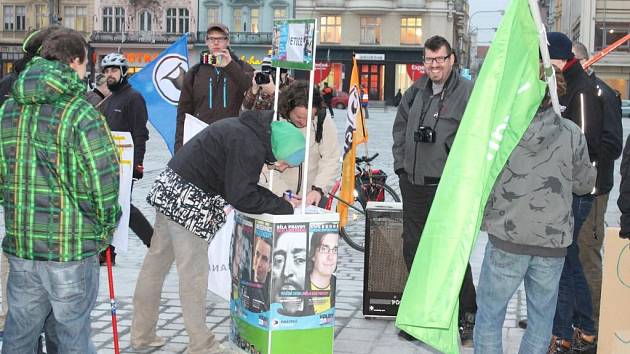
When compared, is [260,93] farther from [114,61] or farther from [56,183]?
[56,183]

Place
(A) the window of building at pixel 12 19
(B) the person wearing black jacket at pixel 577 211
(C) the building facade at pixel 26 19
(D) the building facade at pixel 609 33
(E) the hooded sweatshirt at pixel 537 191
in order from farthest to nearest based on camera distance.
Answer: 1. (A) the window of building at pixel 12 19
2. (C) the building facade at pixel 26 19
3. (D) the building facade at pixel 609 33
4. (B) the person wearing black jacket at pixel 577 211
5. (E) the hooded sweatshirt at pixel 537 191

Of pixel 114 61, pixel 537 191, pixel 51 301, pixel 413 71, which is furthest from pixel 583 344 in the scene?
pixel 413 71

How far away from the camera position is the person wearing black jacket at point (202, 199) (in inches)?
206

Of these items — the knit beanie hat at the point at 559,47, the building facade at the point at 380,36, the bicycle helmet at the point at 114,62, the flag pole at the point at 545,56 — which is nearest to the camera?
the flag pole at the point at 545,56

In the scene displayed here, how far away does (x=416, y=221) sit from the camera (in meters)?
6.37

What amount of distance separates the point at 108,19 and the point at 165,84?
2599 inches

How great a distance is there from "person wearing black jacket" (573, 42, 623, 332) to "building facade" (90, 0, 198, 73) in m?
66.1

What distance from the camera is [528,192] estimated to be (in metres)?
4.58

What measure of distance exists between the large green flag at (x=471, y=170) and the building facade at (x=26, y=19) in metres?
70.4

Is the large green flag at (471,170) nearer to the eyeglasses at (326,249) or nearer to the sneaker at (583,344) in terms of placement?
the eyeglasses at (326,249)

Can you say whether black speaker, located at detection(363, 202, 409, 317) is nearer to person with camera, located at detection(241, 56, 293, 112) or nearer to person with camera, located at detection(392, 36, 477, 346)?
person with camera, located at detection(392, 36, 477, 346)

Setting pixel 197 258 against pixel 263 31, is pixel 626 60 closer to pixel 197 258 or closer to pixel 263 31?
pixel 263 31

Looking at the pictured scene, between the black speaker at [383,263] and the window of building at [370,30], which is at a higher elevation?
the window of building at [370,30]

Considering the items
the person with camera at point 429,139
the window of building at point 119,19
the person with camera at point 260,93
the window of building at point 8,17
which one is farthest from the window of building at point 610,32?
the person with camera at point 429,139
